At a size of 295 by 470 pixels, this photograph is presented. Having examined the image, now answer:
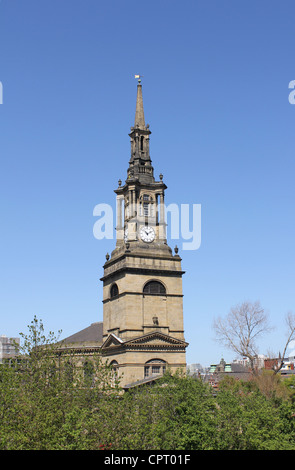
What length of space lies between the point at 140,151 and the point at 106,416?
47.2m

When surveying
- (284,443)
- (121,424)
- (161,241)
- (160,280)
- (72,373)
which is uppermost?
(161,241)

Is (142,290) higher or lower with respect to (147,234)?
lower

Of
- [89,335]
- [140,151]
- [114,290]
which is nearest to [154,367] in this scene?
[114,290]

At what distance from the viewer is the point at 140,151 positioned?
6712 centimetres

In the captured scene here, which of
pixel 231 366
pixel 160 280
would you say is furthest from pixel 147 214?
pixel 231 366

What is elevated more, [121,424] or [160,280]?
[160,280]

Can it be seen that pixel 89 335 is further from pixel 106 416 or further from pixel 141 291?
pixel 106 416

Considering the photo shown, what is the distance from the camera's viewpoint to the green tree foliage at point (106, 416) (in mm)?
23266

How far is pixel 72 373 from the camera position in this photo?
29.5m

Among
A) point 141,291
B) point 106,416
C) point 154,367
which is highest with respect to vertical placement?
point 141,291

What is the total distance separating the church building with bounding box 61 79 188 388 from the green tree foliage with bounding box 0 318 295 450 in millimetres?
17802

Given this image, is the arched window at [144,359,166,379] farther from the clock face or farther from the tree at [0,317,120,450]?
the tree at [0,317,120,450]
